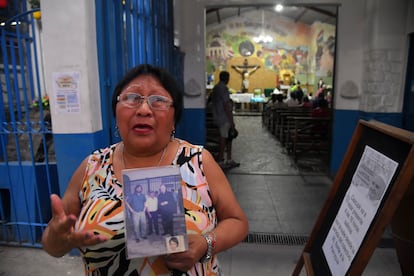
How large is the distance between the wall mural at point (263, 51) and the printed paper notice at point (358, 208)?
14613 mm

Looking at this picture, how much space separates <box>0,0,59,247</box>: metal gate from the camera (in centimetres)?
288

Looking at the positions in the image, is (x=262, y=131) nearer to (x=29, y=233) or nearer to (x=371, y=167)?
(x=29, y=233)

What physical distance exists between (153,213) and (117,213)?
0.19m

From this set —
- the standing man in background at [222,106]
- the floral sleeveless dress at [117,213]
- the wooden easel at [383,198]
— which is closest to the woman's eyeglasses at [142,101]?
the floral sleeveless dress at [117,213]

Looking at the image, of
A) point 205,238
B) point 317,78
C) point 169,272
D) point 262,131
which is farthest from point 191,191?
point 317,78

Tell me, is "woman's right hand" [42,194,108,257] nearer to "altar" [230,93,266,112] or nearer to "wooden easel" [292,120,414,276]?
"wooden easel" [292,120,414,276]

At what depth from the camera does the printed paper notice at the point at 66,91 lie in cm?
253

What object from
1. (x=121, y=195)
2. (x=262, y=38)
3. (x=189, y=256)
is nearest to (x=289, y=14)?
(x=262, y=38)

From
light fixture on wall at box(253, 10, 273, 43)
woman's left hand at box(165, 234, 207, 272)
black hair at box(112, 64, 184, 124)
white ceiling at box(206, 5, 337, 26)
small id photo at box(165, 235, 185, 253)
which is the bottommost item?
woman's left hand at box(165, 234, 207, 272)

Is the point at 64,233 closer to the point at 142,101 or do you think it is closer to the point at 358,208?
the point at 142,101

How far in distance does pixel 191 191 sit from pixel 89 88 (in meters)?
1.65

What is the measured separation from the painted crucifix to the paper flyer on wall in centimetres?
1624

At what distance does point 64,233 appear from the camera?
1.04 meters

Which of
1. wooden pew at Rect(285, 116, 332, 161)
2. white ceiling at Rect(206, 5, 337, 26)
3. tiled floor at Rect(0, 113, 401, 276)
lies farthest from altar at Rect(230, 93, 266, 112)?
wooden pew at Rect(285, 116, 332, 161)
